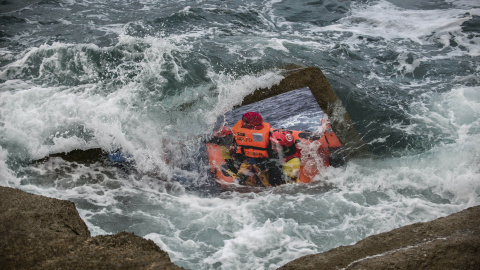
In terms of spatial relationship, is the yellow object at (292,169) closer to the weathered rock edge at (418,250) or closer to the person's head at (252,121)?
the person's head at (252,121)

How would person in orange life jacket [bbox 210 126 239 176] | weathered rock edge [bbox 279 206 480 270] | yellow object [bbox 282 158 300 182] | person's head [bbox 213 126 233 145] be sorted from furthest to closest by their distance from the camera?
person's head [bbox 213 126 233 145] < person in orange life jacket [bbox 210 126 239 176] < yellow object [bbox 282 158 300 182] < weathered rock edge [bbox 279 206 480 270]

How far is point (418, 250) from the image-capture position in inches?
120

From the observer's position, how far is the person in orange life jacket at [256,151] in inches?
219

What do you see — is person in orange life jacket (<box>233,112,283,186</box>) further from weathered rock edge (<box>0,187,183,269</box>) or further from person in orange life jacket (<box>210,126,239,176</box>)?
weathered rock edge (<box>0,187,183,269</box>)

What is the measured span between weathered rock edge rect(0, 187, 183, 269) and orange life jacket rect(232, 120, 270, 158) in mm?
2605

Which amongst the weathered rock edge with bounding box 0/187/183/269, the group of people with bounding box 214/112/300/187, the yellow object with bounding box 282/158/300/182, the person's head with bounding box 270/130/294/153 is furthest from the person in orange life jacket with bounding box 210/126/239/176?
the weathered rock edge with bounding box 0/187/183/269

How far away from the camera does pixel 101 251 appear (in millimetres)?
3111

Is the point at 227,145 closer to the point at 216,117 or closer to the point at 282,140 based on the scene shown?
the point at 216,117

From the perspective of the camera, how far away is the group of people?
5.57 metres

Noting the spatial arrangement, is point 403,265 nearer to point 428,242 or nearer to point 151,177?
point 428,242

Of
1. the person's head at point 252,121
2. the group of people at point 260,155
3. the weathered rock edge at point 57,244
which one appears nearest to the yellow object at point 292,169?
the group of people at point 260,155

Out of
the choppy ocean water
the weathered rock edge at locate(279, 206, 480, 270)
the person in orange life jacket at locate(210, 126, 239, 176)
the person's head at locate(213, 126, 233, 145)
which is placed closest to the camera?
the weathered rock edge at locate(279, 206, 480, 270)

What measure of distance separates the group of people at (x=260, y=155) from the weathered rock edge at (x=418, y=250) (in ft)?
7.20

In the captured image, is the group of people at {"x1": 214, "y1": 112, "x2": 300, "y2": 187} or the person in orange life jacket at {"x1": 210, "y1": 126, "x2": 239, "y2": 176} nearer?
the group of people at {"x1": 214, "y1": 112, "x2": 300, "y2": 187}
